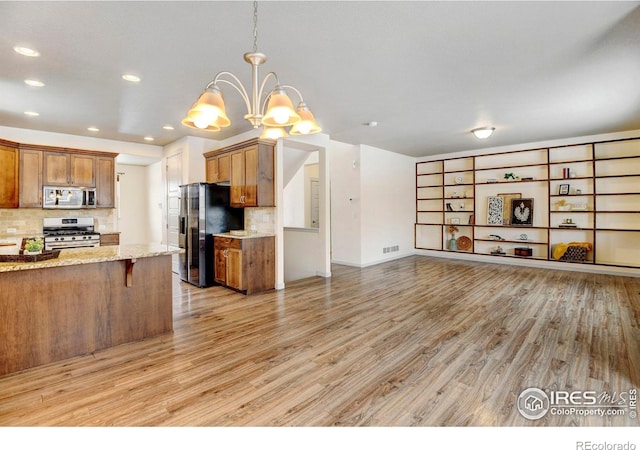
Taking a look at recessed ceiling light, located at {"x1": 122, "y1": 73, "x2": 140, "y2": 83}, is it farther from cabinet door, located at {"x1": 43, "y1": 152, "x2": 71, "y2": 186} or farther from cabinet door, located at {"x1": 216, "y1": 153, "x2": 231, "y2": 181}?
cabinet door, located at {"x1": 43, "y1": 152, "x2": 71, "y2": 186}

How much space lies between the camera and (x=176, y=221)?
20.1 feet

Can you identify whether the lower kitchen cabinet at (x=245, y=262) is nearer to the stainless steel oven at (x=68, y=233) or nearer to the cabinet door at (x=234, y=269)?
the cabinet door at (x=234, y=269)

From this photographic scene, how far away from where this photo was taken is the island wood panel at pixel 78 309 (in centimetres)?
244

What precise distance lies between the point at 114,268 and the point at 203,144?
3.61m

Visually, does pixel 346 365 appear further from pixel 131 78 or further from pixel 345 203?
pixel 345 203

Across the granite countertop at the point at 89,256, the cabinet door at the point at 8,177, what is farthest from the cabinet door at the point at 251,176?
the cabinet door at the point at 8,177

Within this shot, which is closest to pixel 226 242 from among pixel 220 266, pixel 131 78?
pixel 220 266

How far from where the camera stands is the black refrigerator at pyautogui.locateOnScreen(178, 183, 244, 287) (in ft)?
16.6

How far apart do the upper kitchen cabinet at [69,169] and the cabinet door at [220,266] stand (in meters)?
2.78

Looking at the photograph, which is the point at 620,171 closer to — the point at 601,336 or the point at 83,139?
the point at 601,336

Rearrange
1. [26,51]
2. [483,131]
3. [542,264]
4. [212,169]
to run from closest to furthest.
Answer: [26,51], [483,131], [212,169], [542,264]

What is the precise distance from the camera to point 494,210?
7.25m

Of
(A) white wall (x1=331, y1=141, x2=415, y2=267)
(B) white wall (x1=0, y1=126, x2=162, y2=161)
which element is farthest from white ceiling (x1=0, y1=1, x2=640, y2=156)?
(A) white wall (x1=331, y1=141, x2=415, y2=267)

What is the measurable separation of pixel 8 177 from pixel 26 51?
3.23 metres
